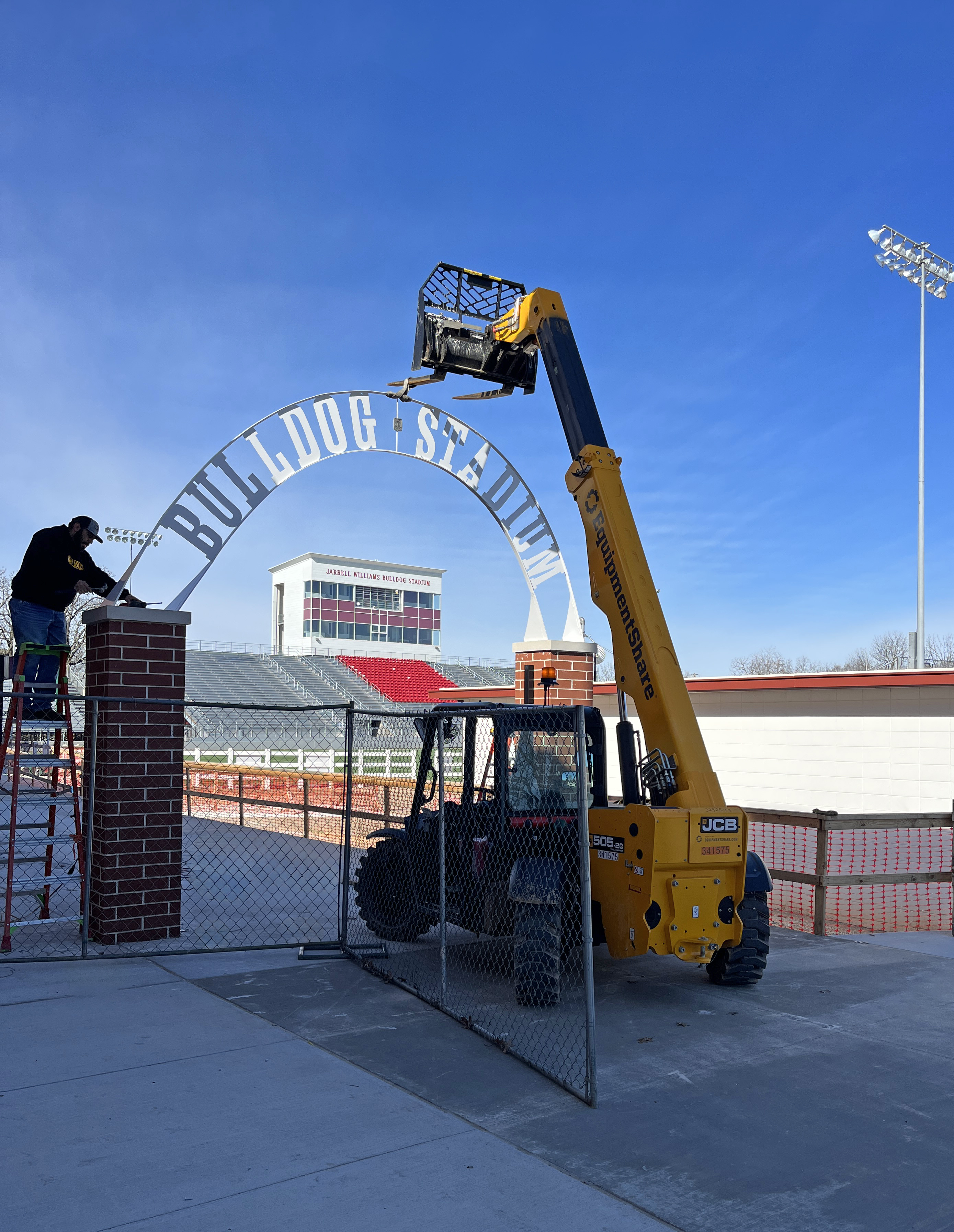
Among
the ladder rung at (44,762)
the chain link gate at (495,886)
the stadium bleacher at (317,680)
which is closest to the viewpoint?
the chain link gate at (495,886)

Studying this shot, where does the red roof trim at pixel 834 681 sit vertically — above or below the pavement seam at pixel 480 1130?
above

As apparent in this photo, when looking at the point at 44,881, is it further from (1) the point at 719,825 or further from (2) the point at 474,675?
(2) the point at 474,675

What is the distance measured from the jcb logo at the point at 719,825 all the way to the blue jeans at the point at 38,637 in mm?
5068

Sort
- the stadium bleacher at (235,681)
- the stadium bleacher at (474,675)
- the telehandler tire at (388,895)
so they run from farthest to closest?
the stadium bleacher at (474,675)
the stadium bleacher at (235,681)
the telehandler tire at (388,895)

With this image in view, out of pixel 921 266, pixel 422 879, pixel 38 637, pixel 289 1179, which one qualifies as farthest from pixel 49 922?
pixel 921 266

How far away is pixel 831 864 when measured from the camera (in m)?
13.6

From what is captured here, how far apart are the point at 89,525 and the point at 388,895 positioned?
153 inches

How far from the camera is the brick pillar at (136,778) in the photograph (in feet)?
24.1

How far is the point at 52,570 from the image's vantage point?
7551mm

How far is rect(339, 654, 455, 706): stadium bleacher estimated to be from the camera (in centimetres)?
5612

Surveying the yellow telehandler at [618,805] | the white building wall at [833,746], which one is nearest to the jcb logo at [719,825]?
the yellow telehandler at [618,805]

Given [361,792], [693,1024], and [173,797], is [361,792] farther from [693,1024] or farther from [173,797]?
[693,1024]

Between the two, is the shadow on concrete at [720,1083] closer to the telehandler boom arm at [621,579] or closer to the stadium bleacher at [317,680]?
the telehandler boom arm at [621,579]

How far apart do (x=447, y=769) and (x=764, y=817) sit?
3232mm
